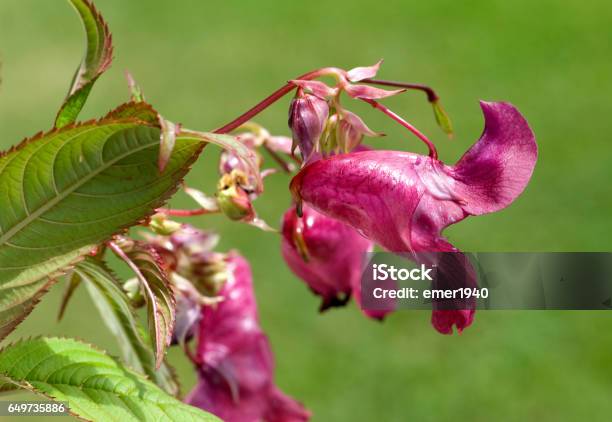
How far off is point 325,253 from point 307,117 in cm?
19

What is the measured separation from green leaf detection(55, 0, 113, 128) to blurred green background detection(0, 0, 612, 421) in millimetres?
1994

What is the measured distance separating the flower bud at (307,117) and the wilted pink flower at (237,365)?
0.24 meters

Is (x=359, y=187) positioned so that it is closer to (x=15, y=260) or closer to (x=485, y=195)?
(x=485, y=195)

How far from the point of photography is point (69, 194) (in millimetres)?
458

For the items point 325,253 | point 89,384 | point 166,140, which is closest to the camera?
point 166,140

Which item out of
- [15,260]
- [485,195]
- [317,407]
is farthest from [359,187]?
[317,407]

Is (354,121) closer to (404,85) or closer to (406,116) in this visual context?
(404,85)

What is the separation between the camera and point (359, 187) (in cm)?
49

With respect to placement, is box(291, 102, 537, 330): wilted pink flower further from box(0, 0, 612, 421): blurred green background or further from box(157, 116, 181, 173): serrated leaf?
box(0, 0, 612, 421): blurred green background

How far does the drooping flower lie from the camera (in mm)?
639

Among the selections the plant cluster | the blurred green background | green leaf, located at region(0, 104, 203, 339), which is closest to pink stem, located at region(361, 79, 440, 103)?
the plant cluster

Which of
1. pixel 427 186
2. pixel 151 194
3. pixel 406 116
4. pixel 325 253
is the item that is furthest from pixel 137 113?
pixel 406 116

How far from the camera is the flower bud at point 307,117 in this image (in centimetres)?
48

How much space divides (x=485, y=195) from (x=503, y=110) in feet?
0.14
